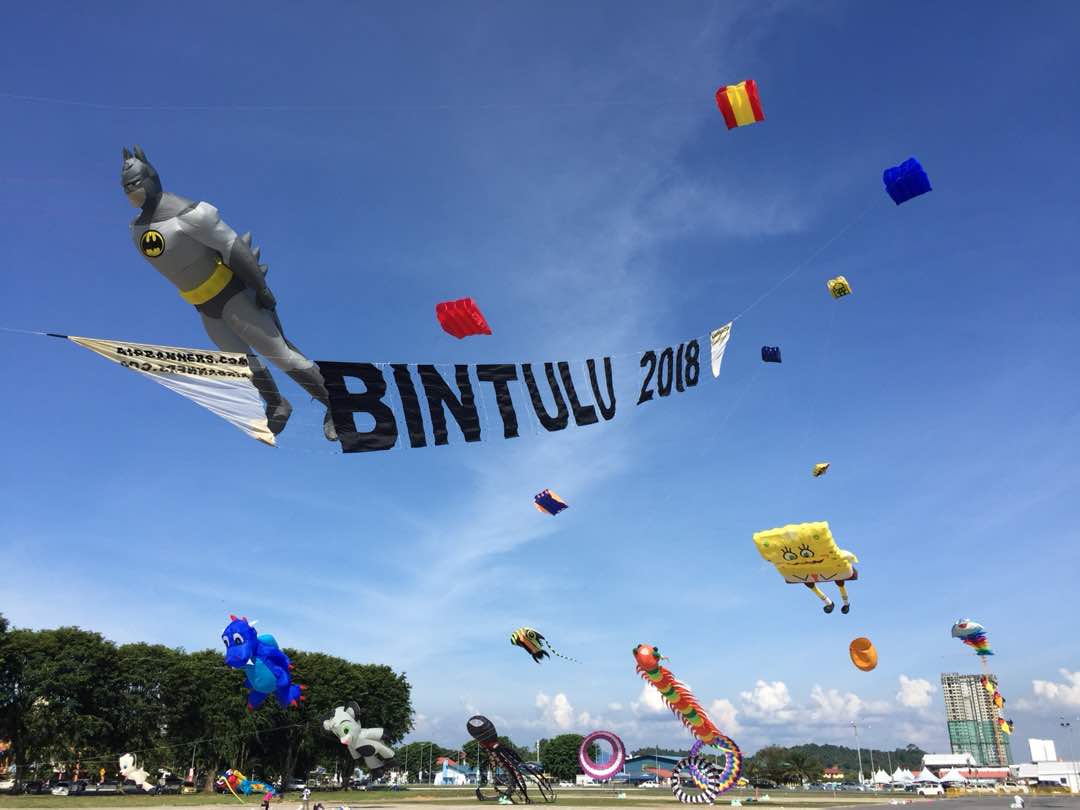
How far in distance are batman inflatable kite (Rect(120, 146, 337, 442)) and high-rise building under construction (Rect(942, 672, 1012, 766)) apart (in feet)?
448

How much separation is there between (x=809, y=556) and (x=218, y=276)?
20.6m

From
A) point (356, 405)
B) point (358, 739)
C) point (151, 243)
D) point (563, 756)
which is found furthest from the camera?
point (563, 756)

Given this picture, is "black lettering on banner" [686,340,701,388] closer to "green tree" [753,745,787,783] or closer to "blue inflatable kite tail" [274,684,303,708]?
"blue inflatable kite tail" [274,684,303,708]

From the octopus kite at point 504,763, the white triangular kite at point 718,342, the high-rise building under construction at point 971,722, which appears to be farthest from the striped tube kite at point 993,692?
the high-rise building under construction at point 971,722

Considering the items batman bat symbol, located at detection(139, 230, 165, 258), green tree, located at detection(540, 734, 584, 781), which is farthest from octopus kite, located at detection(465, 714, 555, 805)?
green tree, located at detection(540, 734, 584, 781)

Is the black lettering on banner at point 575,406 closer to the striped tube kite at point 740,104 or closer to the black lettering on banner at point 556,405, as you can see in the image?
the black lettering on banner at point 556,405

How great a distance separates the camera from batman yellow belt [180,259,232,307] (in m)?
12.3

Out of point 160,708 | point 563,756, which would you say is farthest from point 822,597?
point 563,756

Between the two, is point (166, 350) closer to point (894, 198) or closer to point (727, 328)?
point (727, 328)

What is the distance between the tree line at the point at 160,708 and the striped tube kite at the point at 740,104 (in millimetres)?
39264

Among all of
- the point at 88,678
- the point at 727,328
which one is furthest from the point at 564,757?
the point at 727,328

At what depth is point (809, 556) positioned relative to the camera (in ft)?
81.4

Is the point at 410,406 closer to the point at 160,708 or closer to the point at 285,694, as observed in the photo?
the point at 285,694

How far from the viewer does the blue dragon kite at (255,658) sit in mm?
30062
